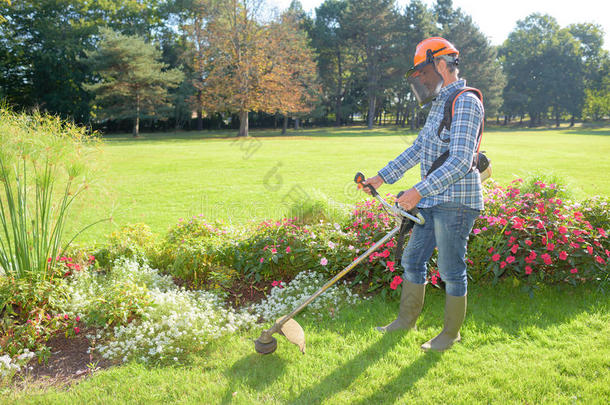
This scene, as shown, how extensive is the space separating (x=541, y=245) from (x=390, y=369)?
90.6 inches

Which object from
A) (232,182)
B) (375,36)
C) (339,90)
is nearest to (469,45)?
(375,36)

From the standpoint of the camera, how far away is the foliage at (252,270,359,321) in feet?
12.9

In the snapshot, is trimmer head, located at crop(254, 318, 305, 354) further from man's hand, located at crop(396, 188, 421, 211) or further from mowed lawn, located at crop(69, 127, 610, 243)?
mowed lawn, located at crop(69, 127, 610, 243)

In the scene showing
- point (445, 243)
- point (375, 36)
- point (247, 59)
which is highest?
point (375, 36)

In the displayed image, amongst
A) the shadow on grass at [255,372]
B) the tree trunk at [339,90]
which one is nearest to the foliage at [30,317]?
the shadow on grass at [255,372]

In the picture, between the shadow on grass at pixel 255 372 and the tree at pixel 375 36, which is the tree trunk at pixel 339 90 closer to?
the tree at pixel 375 36

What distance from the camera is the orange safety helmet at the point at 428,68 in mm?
2852

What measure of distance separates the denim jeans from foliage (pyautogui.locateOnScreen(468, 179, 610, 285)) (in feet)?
3.65

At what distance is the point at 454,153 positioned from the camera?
2676 millimetres

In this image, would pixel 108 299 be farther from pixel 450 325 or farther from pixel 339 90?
pixel 339 90

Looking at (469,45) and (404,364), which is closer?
(404,364)

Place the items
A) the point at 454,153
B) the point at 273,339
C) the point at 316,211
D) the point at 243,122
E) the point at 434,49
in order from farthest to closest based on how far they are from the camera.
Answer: the point at 243,122
the point at 316,211
the point at 273,339
the point at 434,49
the point at 454,153

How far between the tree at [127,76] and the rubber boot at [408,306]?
37.7 metres

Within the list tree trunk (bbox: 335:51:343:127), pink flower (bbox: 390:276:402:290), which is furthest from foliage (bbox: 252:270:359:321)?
tree trunk (bbox: 335:51:343:127)
